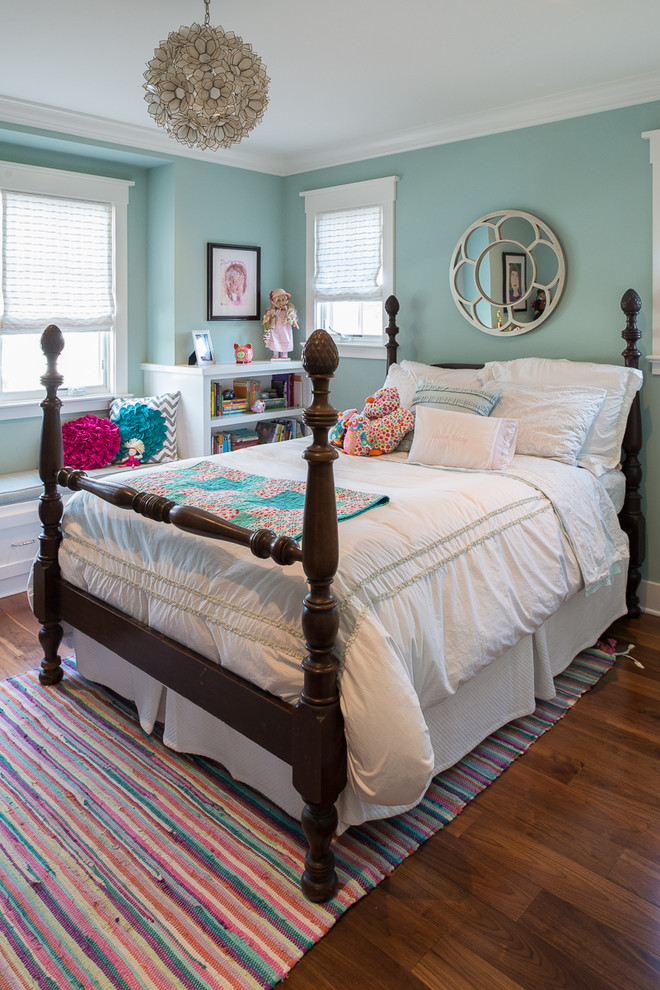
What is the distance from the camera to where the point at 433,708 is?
2.16 m

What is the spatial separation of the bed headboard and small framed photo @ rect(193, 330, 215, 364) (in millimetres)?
2554

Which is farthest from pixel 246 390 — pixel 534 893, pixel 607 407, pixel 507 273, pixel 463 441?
pixel 534 893

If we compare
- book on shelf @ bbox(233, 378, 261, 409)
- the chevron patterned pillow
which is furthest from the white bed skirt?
book on shelf @ bbox(233, 378, 261, 409)

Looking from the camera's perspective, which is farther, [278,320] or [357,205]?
[278,320]

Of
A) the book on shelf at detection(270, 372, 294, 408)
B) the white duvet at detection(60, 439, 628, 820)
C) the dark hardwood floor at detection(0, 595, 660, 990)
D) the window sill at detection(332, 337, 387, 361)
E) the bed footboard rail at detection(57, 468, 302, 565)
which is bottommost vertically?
the dark hardwood floor at detection(0, 595, 660, 990)

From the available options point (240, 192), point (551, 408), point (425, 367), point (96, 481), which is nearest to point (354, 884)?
point (96, 481)

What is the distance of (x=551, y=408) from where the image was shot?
3240mm

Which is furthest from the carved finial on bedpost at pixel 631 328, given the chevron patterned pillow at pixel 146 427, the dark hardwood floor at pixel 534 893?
the chevron patterned pillow at pixel 146 427

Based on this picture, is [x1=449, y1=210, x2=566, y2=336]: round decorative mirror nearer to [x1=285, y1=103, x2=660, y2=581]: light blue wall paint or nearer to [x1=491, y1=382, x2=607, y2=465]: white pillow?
[x1=285, y1=103, x2=660, y2=581]: light blue wall paint

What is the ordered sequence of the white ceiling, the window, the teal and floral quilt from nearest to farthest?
the teal and floral quilt, the white ceiling, the window

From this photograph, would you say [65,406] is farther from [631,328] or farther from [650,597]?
[650,597]

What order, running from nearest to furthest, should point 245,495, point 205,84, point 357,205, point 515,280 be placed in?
point 205,84
point 245,495
point 515,280
point 357,205

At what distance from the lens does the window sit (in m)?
4.16

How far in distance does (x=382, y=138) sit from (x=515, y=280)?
4.27 feet
